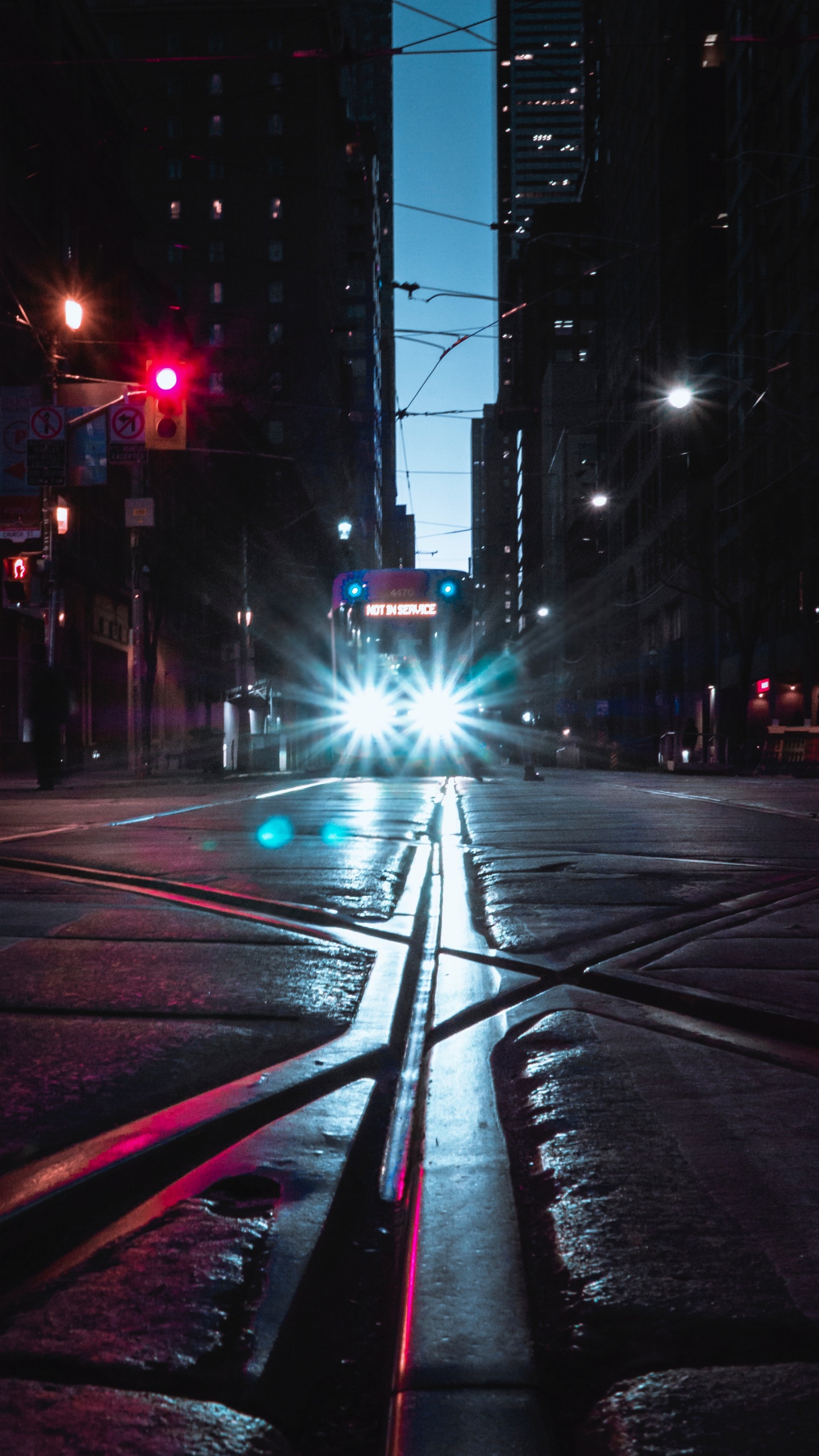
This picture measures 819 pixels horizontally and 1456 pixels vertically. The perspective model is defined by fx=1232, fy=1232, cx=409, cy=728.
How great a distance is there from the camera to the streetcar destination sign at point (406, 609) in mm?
27953

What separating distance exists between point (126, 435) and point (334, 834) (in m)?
12.8

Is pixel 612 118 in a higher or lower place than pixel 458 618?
higher

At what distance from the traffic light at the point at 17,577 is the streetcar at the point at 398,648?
22.8ft

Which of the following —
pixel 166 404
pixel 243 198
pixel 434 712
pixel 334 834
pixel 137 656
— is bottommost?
pixel 334 834

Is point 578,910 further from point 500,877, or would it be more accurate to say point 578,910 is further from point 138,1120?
point 138,1120

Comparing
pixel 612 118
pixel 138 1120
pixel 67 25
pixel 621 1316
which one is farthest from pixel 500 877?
pixel 612 118

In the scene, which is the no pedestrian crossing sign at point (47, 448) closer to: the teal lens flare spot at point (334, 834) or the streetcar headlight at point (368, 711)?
the streetcar headlight at point (368, 711)

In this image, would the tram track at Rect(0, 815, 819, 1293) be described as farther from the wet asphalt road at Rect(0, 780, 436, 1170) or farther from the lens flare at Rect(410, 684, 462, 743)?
the lens flare at Rect(410, 684, 462, 743)

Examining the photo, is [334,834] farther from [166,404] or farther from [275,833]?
[166,404]

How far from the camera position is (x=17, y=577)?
24.6 metres

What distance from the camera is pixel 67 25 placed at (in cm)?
3819

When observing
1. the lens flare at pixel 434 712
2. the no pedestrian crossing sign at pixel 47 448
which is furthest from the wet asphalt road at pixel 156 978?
the lens flare at pixel 434 712

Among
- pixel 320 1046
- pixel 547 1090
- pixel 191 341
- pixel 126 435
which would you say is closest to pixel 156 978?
pixel 320 1046

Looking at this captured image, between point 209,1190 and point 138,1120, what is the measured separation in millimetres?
417
